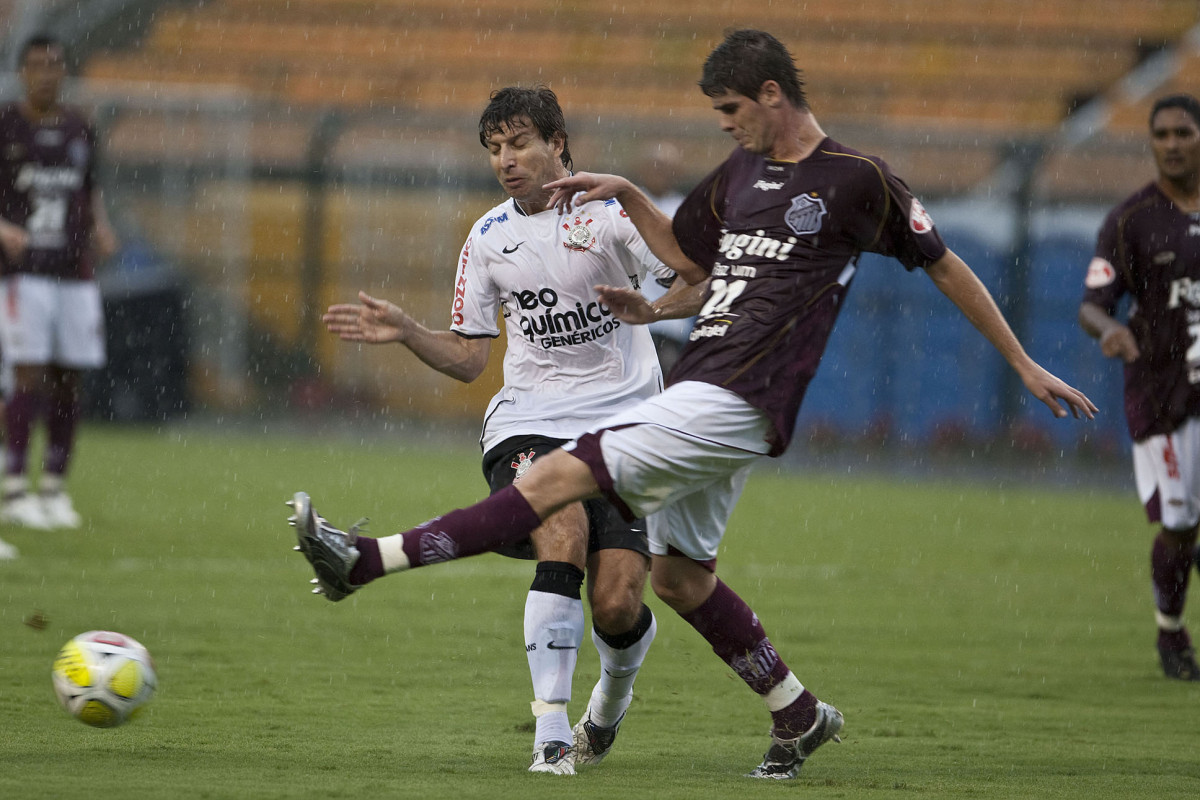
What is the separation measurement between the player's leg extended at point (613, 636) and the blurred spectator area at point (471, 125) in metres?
12.7

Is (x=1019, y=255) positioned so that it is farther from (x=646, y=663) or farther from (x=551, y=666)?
(x=551, y=666)

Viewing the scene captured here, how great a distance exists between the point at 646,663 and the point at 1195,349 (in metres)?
2.67

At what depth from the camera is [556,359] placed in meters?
5.00

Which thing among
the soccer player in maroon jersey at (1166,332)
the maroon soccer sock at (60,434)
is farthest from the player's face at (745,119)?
the maroon soccer sock at (60,434)

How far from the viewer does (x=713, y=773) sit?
4.47m

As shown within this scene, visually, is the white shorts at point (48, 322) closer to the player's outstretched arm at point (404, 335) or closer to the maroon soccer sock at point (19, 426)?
the maroon soccer sock at point (19, 426)

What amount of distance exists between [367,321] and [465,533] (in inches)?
27.2

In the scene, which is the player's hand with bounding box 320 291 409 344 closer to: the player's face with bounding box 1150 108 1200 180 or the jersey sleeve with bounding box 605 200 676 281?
the jersey sleeve with bounding box 605 200 676 281

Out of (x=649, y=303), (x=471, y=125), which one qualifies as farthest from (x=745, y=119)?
(x=471, y=125)

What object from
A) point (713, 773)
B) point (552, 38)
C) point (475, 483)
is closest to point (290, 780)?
point (713, 773)

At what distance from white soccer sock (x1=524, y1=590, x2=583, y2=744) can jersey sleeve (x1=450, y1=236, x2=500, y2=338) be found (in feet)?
3.00

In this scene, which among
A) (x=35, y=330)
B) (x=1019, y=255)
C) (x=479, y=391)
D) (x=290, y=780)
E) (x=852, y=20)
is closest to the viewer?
(x=290, y=780)

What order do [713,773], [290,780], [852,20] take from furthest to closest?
[852,20] < [713,773] < [290,780]

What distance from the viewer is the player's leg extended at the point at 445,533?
3.83m
